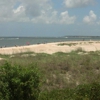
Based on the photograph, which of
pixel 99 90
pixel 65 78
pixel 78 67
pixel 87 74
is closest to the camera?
pixel 99 90

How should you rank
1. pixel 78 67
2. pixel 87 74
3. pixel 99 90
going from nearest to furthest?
1. pixel 99 90
2. pixel 87 74
3. pixel 78 67

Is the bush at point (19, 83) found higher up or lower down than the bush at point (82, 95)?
higher up

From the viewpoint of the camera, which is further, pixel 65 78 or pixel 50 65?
pixel 50 65

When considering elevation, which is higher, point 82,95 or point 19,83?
point 19,83

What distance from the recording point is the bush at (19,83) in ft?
29.0

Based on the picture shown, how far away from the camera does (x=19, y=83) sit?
886cm

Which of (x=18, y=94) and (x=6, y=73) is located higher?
(x=6, y=73)

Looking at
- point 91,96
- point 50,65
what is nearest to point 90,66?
point 50,65

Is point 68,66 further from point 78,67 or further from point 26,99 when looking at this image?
point 26,99

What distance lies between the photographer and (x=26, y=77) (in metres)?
9.01

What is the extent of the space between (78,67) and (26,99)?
10.1 m

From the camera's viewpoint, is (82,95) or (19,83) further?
(82,95)

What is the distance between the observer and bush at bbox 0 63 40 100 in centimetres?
885

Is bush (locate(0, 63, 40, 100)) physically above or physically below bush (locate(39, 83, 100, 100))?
above
